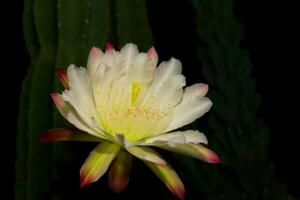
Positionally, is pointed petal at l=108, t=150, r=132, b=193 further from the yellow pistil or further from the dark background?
the dark background

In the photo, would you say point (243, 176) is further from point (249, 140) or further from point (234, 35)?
point (234, 35)

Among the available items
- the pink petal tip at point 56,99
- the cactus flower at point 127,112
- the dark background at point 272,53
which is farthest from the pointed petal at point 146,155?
the dark background at point 272,53

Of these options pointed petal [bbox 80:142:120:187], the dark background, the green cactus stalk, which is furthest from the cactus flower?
the dark background

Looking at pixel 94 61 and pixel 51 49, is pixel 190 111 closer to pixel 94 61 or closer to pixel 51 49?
A: pixel 94 61

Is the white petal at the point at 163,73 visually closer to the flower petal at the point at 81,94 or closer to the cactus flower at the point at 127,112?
the cactus flower at the point at 127,112

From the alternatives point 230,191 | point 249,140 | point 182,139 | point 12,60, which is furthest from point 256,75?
point 182,139

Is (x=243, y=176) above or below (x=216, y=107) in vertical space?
below

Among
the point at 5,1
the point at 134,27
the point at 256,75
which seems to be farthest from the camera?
the point at 256,75
